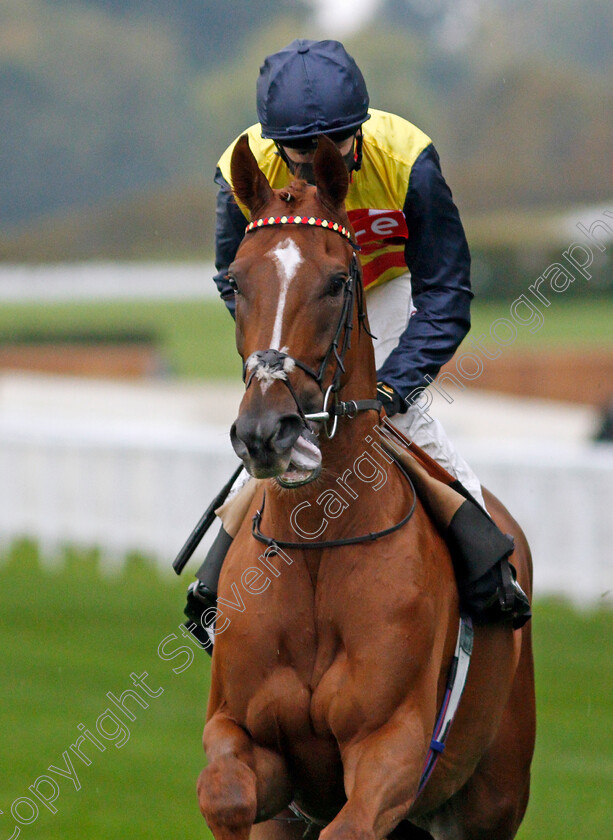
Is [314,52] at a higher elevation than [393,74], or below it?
below

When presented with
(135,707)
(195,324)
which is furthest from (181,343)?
(135,707)

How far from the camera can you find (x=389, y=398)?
4125mm

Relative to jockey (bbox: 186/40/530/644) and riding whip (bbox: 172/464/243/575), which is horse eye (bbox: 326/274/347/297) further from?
riding whip (bbox: 172/464/243/575)

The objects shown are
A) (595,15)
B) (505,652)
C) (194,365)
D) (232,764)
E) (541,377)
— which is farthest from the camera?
(595,15)

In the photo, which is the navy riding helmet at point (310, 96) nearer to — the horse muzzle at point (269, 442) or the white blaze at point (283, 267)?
the white blaze at point (283, 267)

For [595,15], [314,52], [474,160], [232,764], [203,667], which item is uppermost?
[595,15]

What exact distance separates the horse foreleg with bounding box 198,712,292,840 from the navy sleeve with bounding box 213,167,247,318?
1.36m

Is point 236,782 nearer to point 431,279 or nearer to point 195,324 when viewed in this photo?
point 431,279

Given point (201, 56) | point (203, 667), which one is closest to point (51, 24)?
point (201, 56)

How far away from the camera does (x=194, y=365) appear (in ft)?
123

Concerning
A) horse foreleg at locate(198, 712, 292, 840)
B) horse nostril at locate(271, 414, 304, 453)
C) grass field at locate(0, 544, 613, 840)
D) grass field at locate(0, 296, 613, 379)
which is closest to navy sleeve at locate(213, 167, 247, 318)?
horse nostril at locate(271, 414, 304, 453)

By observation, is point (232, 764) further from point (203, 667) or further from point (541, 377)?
point (541, 377)

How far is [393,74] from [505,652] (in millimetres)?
44617

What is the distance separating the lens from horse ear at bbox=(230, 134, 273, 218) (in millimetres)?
3668
